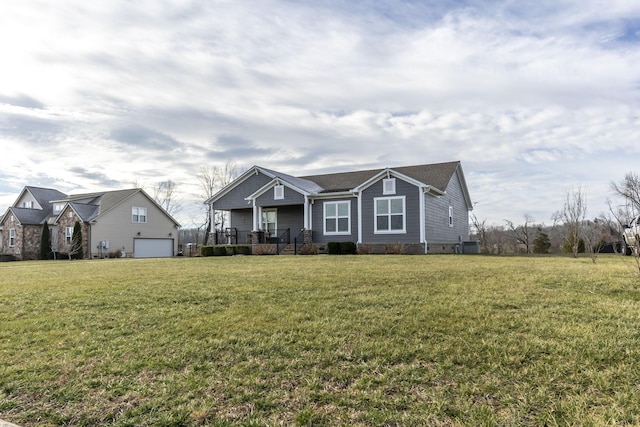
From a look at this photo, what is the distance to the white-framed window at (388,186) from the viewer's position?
19391mm

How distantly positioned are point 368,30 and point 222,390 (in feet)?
32.1

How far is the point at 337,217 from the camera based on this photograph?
68.5 ft

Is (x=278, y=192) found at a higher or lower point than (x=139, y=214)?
higher

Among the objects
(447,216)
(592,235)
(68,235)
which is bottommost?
(592,235)

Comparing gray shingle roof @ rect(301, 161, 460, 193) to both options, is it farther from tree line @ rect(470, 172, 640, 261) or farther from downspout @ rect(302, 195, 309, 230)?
tree line @ rect(470, 172, 640, 261)

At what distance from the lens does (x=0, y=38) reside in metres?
8.36

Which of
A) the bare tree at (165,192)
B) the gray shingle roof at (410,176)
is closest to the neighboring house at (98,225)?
the bare tree at (165,192)

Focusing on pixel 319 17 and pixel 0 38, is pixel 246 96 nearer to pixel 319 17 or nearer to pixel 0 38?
pixel 319 17

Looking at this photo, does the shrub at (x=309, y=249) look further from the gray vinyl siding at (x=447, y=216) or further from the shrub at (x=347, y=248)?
the gray vinyl siding at (x=447, y=216)

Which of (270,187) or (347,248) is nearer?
(347,248)

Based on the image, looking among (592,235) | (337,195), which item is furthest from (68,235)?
(592,235)

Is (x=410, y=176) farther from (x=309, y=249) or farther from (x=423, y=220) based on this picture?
(x=309, y=249)

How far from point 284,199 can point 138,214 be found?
749 inches

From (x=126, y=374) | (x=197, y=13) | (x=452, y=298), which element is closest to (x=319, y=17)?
(x=197, y=13)
